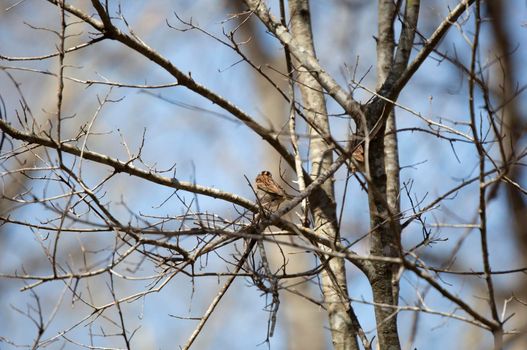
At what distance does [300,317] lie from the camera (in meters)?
9.64

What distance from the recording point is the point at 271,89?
1149 cm

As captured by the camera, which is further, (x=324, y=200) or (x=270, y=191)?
(x=270, y=191)

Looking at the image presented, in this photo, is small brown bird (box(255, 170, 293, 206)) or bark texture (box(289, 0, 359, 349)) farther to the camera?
small brown bird (box(255, 170, 293, 206))

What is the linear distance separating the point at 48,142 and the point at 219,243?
908mm

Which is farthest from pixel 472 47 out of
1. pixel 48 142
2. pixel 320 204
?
pixel 320 204

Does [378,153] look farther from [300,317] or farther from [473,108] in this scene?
[300,317]

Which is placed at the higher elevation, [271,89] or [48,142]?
[271,89]

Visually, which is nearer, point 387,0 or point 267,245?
point 387,0

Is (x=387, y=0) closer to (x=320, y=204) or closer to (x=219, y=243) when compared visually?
(x=320, y=204)

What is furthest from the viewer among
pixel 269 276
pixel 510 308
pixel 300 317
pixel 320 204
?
pixel 300 317

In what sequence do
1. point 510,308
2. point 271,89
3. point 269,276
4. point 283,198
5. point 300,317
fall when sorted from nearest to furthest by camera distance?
point 269,276 < point 283,198 < point 510,308 < point 300,317 < point 271,89

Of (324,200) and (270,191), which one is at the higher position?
(270,191)

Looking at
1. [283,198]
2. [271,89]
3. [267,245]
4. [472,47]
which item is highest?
[271,89]

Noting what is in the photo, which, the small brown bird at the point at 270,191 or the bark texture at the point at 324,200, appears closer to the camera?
the bark texture at the point at 324,200
